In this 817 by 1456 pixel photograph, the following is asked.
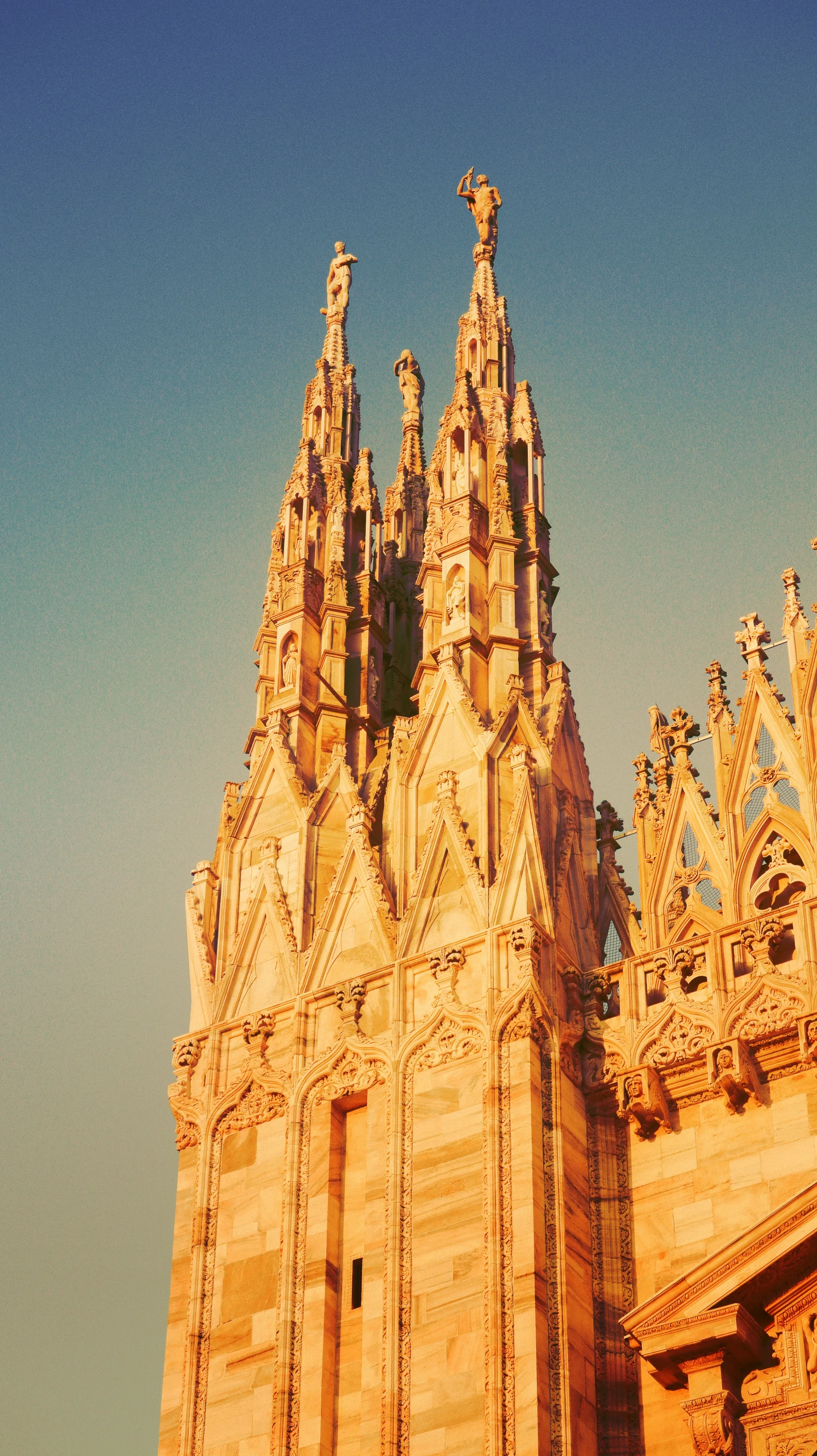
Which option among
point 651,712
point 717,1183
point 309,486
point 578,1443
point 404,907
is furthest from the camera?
point 309,486

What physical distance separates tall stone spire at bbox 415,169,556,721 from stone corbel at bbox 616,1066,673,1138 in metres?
4.75

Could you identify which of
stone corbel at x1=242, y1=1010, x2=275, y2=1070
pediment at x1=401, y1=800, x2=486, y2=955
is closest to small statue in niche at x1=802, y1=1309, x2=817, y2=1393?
pediment at x1=401, y1=800, x2=486, y2=955

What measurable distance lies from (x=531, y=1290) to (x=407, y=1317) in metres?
1.37

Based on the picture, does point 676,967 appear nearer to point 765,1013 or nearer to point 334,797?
point 765,1013

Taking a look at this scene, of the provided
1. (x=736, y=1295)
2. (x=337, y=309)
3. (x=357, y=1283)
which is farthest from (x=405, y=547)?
(x=736, y=1295)

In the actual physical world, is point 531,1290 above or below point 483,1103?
below

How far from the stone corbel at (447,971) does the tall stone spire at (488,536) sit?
3.30 metres

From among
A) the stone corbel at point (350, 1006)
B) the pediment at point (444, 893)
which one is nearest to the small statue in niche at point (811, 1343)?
the pediment at point (444, 893)

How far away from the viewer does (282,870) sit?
92.2 ft

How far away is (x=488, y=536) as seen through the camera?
29875 millimetres

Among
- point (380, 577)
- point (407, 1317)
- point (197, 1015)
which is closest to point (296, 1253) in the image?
point (407, 1317)

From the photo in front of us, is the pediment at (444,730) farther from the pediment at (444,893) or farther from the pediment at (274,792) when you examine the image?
the pediment at (274,792)

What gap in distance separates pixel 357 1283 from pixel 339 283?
16.4m

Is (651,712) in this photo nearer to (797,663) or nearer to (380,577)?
(797,663)
